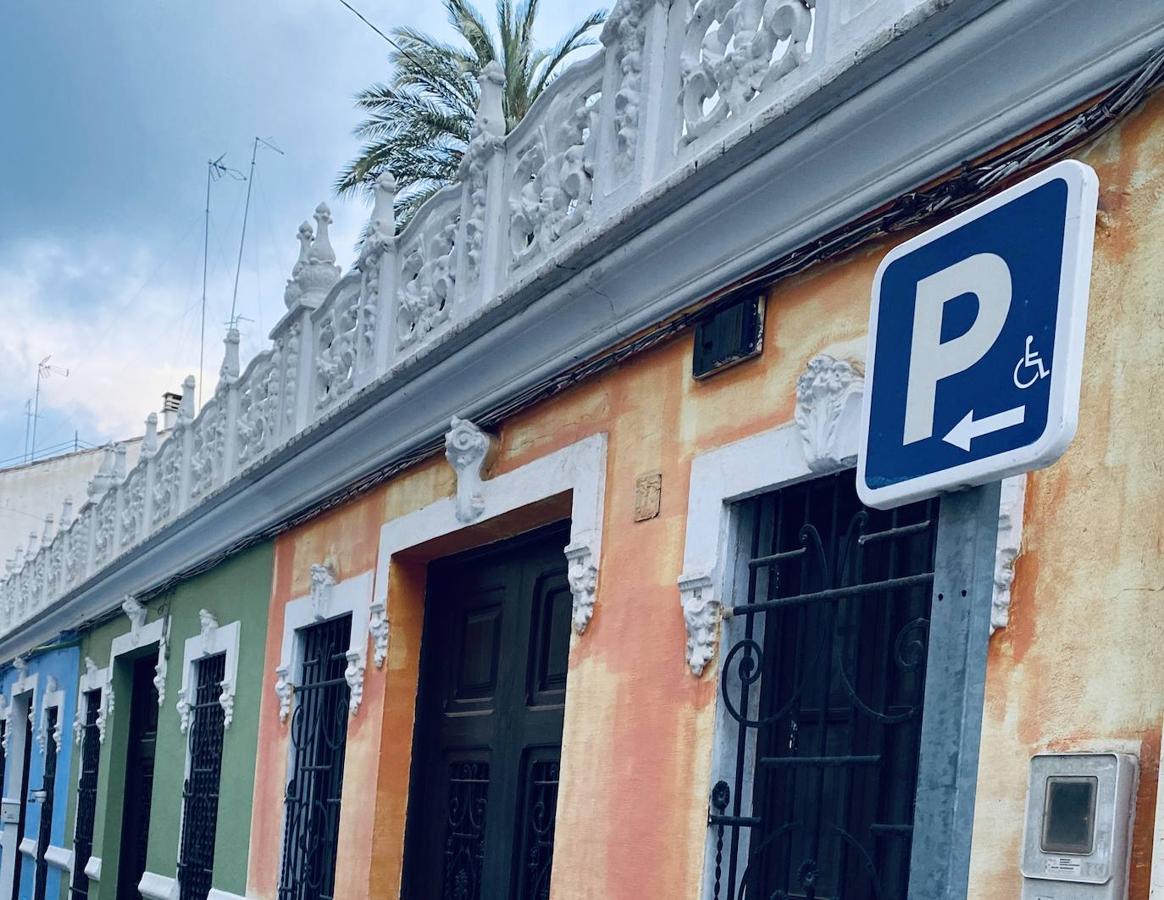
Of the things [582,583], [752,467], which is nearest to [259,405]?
[582,583]

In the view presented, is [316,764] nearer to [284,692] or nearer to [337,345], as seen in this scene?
[284,692]

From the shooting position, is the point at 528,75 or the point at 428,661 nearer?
the point at 428,661

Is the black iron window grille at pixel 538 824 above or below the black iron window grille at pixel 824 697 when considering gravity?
below

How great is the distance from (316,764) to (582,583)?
13.0ft

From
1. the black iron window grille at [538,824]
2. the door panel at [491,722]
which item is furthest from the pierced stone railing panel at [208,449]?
the black iron window grille at [538,824]

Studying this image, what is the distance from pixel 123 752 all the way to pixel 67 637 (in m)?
3.35

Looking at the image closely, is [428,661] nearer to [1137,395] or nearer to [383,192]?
[383,192]

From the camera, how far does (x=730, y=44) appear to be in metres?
5.78

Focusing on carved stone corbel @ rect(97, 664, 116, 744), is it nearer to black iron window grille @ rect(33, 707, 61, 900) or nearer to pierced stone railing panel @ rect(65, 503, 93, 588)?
pierced stone railing panel @ rect(65, 503, 93, 588)

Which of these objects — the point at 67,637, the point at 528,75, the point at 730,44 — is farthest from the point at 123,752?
the point at 730,44

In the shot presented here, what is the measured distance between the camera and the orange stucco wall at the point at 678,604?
12.6 ft

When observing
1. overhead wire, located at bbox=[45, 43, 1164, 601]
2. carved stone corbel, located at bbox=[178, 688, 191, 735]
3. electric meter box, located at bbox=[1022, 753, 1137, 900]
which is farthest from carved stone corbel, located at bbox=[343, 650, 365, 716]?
electric meter box, located at bbox=[1022, 753, 1137, 900]

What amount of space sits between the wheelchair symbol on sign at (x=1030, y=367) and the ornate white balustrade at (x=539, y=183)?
261cm

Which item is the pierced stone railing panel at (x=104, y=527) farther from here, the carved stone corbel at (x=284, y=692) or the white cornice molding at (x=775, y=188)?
the white cornice molding at (x=775, y=188)
